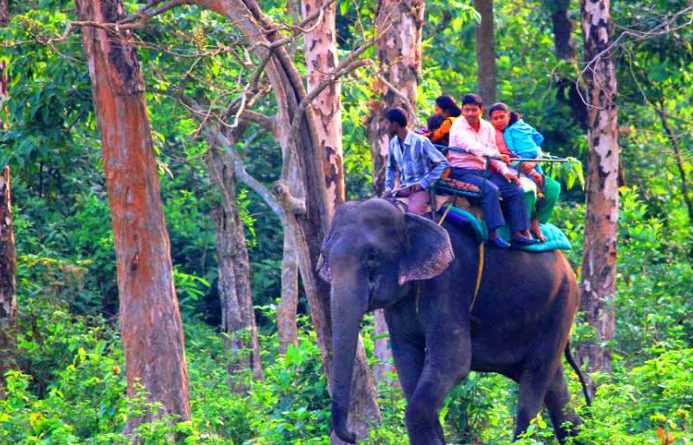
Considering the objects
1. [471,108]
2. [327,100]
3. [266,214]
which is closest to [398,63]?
[327,100]

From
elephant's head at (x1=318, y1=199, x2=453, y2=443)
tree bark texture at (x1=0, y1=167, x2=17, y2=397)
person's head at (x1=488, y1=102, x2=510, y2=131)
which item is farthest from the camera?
tree bark texture at (x1=0, y1=167, x2=17, y2=397)

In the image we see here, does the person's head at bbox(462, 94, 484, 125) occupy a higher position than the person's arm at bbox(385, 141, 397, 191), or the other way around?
the person's head at bbox(462, 94, 484, 125)

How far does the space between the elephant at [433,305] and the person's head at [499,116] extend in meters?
0.98

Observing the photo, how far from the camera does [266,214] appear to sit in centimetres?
2172

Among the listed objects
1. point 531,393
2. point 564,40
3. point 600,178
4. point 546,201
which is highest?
point 564,40

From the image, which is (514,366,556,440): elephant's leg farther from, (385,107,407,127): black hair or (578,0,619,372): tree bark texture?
(578,0,619,372): tree bark texture

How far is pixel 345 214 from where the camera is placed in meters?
9.01

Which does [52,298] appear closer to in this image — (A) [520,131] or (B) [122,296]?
(B) [122,296]

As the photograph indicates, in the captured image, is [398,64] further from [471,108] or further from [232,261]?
[232,261]

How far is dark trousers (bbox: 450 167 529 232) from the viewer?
30.8 feet

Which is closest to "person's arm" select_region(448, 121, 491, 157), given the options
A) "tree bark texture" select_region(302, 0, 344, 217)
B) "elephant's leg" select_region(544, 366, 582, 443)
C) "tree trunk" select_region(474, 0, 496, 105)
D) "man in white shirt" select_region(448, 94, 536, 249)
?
A: "man in white shirt" select_region(448, 94, 536, 249)

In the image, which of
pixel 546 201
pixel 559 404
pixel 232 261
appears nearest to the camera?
pixel 546 201

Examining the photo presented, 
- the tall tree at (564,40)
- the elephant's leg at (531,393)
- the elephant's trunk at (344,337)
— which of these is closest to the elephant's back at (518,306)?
the elephant's leg at (531,393)

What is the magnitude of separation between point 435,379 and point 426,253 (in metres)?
0.89
